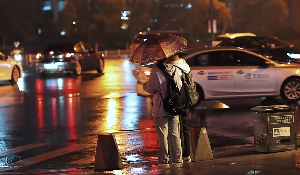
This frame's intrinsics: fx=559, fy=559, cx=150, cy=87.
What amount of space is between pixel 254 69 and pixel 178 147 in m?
7.10

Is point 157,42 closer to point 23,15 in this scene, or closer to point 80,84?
point 80,84

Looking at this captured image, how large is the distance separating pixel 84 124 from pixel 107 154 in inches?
168

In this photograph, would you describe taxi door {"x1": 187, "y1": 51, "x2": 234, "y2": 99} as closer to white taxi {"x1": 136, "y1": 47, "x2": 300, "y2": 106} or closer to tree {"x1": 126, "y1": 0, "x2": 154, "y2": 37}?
white taxi {"x1": 136, "y1": 47, "x2": 300, "y2": 106}

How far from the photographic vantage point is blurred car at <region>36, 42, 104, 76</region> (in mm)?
23812

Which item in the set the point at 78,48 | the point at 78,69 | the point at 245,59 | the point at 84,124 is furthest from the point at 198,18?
the point at 84,124

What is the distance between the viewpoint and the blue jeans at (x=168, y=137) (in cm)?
709

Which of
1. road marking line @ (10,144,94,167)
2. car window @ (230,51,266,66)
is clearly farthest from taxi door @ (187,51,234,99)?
road marking line @ (10,144,94,167)

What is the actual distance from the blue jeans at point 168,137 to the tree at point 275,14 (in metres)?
46.9

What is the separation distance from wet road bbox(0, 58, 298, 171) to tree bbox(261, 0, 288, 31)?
37.1 metres

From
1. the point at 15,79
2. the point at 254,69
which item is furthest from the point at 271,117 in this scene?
the point at 15,79

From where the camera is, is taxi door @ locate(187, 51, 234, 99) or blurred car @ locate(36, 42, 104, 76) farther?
blurred car @ locate(36, 42, 104, 76)

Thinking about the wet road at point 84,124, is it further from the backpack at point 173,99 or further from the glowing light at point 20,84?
the backpack at point 173,99

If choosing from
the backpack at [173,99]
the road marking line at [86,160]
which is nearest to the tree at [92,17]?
the road marking line at [86,160]

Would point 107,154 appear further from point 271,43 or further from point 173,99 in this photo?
point 271,43
